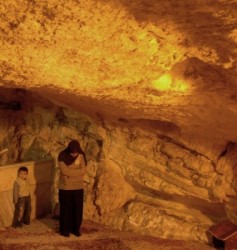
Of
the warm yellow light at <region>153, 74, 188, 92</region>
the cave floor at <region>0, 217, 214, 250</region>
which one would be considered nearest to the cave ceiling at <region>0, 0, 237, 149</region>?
the warm yellow light at <region>153, 74, 188, 92</region>

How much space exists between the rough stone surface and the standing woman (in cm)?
66

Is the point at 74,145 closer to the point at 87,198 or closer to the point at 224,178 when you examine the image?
the point at 87,198

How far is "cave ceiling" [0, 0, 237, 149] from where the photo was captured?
7.47ft

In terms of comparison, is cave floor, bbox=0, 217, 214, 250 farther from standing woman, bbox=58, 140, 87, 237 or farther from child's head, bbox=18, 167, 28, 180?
child's head, bbox=18, 167, 28, 180

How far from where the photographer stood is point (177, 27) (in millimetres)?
2473

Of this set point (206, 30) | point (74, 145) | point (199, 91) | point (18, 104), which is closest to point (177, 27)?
point (206, 30)

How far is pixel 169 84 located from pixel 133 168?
2.07 m

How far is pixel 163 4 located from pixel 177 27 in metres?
0.33

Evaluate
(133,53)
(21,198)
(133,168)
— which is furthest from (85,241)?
(133,53)

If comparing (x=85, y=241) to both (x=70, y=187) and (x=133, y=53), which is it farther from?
(x=133, y=53)

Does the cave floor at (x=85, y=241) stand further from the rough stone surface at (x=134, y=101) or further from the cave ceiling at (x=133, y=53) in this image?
the cave ceiling at (x=133, y=53)

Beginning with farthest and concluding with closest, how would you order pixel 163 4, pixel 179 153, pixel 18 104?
pixel 18 104, pixel 179 153, pixel 163 4

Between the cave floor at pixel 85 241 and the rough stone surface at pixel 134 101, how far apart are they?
195 millimetres

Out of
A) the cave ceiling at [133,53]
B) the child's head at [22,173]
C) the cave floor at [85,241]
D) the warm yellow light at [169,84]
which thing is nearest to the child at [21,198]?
the child's head at [22,173]
